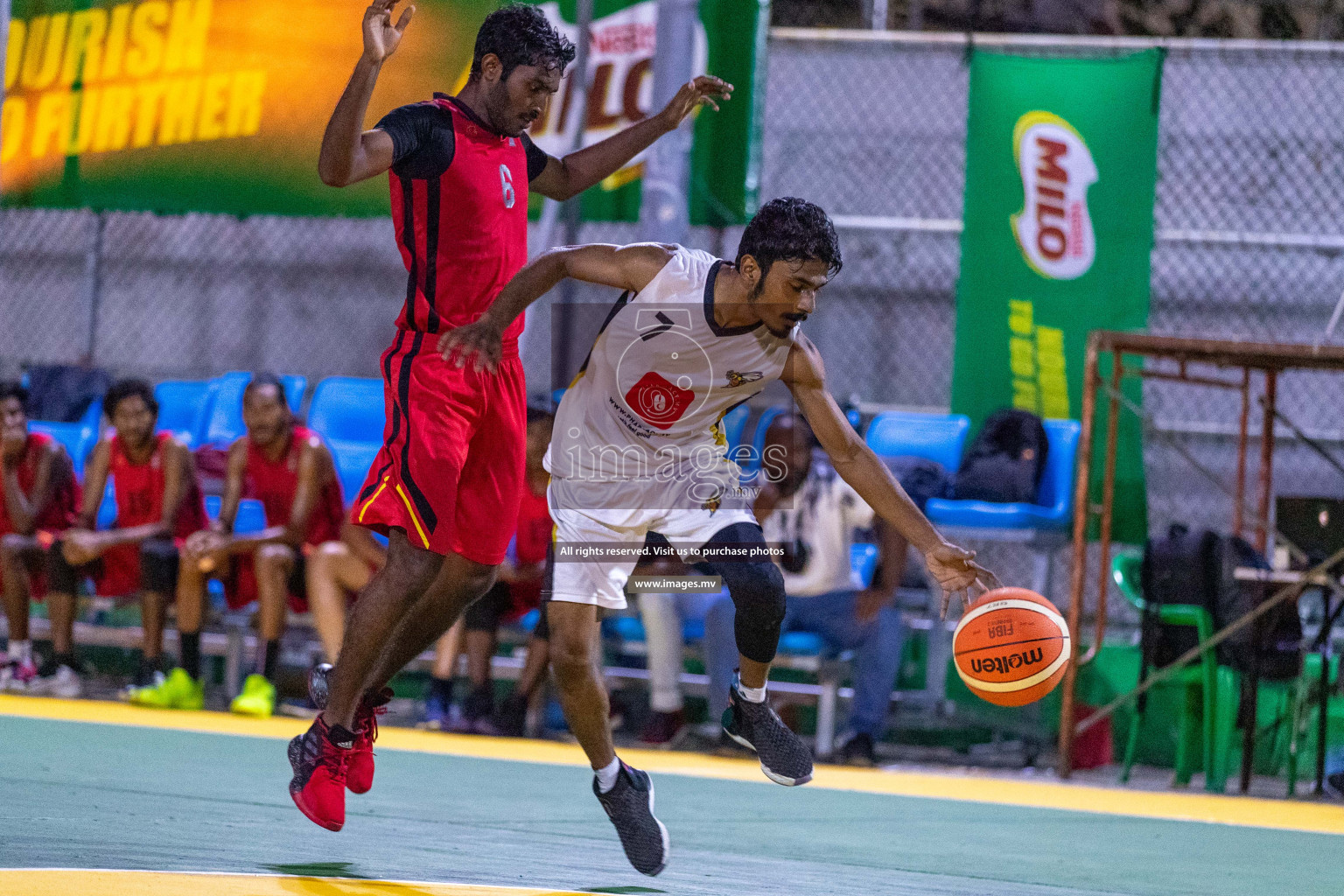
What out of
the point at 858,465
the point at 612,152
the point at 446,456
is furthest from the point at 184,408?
the point at 858,465

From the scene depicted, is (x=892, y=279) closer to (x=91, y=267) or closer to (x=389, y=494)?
(x=91, y=267)

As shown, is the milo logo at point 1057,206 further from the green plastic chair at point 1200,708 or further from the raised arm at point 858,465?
the raised arm at point 858,465

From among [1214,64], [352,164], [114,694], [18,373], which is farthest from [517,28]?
[18,373]

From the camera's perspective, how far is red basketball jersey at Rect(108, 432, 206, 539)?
8.27 meters

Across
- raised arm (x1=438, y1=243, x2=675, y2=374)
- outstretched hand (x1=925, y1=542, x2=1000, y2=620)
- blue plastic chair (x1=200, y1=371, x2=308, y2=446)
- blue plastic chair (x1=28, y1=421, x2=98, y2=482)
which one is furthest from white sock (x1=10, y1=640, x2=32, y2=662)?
outstretched hand (x1=925, y1=542, x2=1000, y2=620)

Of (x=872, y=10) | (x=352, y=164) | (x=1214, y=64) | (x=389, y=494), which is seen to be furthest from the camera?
(x=872, y=10)

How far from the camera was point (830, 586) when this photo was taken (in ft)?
24.3

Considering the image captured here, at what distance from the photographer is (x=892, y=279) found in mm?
9641

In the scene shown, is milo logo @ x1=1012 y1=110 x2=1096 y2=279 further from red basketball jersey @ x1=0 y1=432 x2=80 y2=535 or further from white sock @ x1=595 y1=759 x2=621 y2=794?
red basketball jersey @ x1=0 y1=432 x2=80 y2=535

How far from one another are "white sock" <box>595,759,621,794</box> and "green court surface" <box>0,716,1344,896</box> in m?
0.21

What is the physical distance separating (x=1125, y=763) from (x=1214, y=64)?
4253 millimetres

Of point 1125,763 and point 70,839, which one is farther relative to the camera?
point 1125,763

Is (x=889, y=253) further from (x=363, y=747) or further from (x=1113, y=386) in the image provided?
(x=363, y=747)

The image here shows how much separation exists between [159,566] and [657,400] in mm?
4905
